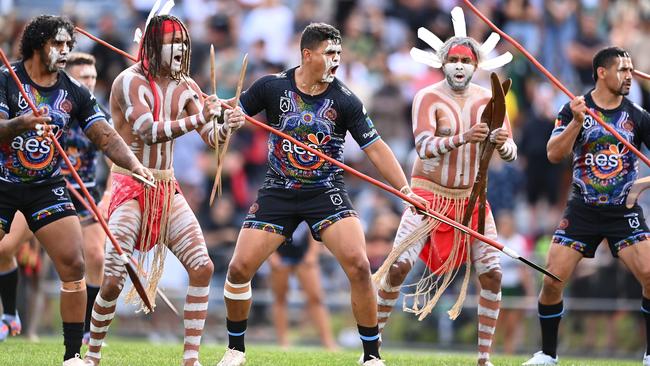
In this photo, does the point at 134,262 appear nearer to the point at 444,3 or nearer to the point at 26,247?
the point at 26,247

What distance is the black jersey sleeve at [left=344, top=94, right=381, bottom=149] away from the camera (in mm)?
10508

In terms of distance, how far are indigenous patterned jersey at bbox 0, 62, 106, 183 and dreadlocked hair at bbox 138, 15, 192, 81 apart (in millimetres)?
671

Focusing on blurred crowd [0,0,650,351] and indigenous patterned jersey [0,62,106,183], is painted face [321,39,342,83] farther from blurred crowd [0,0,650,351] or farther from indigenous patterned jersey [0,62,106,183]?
blurred crowd [0,0,650,351]

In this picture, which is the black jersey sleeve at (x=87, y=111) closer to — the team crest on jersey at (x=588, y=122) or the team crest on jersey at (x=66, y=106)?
the team crest on jersey at (x=66, y=106)

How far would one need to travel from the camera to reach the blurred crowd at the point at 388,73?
706 inches

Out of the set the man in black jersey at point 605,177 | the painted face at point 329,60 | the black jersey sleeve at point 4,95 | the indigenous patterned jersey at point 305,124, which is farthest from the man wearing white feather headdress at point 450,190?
the black jersey sleeve at point 4,95

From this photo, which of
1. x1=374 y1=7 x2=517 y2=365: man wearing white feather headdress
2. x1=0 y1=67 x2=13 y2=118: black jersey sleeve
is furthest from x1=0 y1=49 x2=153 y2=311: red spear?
x1=374 y1=7 x2=517 y2=365: man wearing white feather headdress

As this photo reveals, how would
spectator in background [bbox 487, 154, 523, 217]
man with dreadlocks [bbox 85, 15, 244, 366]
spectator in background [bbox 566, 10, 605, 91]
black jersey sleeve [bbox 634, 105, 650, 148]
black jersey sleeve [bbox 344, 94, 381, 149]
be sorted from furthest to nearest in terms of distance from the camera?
spectator in background [bbox 566, 10, 605, 91]
spectator in background [bbox 487, 154, 523, 217]
black jersey sleeve [bbox 634, 105, 650, 148]
black jersey sleeve [bbox 344, 94, 381, 149]
man with dreadlocks [bbox 85, 15, 244, 366]

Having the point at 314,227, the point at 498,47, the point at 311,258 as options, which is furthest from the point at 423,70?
the point at 314,227

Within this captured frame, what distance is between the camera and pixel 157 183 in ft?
34.2

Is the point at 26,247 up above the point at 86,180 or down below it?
below

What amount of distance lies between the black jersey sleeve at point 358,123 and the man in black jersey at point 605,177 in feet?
5.79

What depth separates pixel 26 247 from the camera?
14195mm

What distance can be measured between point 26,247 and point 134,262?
4325 mm
